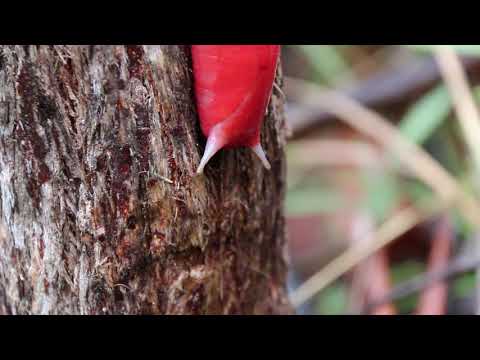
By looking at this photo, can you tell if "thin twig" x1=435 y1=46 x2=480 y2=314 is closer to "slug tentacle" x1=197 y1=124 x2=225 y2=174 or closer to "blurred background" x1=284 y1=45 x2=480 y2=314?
"blurred background" x1=284 y1=45 x2=480 y2=314

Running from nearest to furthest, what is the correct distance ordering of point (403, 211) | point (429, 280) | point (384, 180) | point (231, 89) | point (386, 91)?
1. point (231, 89)
2. point (429, 280)
3. point (403, 211)
4. point (384, 180)
5. point (386, 91)

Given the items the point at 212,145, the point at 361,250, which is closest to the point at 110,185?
the point at 212,145

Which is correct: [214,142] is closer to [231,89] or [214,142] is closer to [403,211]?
[231,89]

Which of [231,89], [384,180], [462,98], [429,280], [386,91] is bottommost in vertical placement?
[429,280]

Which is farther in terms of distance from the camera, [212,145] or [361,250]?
[361,250]

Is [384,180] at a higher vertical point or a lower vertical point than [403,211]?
higher

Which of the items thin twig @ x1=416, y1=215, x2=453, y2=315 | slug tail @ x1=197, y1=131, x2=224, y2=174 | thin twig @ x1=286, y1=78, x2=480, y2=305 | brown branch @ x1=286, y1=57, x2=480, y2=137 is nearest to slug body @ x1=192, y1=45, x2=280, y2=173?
slug tail @ x1=197, y1=131, x2=224, y2=174

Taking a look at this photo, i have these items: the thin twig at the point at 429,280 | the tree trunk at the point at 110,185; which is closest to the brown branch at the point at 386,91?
the thin twig at the point at 429,280
